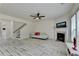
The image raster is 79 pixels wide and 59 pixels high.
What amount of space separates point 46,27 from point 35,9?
431mm

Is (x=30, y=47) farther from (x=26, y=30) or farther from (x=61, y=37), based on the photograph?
(x=61, y=37)

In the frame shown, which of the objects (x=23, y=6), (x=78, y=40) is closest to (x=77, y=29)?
(x=78, y=40)

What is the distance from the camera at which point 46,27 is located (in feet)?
5.95

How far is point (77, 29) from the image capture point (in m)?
1.56

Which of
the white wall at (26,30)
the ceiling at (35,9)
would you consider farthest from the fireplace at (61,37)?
the white wall at (26,30)

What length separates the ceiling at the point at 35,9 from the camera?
1.51 metres

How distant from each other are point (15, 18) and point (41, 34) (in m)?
0.58

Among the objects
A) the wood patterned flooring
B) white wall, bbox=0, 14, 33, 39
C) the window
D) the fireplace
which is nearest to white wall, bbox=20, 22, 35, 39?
white wall, bbox=0, 14, 33, 39

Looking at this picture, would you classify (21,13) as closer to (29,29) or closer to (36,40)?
(29,29)

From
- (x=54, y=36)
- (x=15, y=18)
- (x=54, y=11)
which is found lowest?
(x=54, y=36)

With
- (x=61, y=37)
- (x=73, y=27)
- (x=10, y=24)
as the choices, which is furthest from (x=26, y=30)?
(x=73, y=27)

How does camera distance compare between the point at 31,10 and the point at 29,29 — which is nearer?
the point at 31,10

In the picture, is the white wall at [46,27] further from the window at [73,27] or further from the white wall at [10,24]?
the window at [73,27]

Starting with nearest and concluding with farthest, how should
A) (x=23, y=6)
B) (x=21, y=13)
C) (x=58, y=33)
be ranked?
(x=23, y=6) < (x=21, y=13) < (x=58, y=33)
